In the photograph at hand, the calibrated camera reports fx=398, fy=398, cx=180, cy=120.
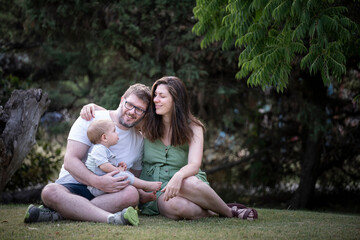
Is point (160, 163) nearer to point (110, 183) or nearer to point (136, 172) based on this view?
point (136, 172)

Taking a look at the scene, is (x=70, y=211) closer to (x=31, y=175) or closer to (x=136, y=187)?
(x=136, y=187)

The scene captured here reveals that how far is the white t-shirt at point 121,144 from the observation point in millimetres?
3998

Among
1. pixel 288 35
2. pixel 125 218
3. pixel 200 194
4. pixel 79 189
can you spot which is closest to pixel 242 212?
pixel 200 194

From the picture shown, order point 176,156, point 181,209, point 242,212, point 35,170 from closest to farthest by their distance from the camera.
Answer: point 181,209 → point 242,212 → point 176,156 → point 35,170

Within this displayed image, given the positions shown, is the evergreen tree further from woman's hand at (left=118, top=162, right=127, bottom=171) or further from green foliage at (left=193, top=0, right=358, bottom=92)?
woman's hand at (left=118, top=162, right=127, bottom=171)

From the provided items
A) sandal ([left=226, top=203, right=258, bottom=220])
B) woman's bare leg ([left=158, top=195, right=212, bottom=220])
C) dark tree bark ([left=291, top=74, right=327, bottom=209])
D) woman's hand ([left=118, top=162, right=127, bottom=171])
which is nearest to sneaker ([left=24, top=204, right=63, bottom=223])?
woman's hand ([left=118, top=162, right=127, bottom=171])

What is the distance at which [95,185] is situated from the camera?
150 inches

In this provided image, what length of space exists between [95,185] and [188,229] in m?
1.00

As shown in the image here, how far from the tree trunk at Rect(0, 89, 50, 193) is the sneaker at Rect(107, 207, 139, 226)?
71.8 inches

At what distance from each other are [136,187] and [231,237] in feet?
3.97

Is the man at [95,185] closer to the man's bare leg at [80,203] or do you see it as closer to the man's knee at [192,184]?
the man's bare leg at [80,203]

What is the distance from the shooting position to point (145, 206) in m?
4.43

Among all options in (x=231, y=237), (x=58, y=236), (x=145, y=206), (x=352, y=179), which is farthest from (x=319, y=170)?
(x=58, y=236)

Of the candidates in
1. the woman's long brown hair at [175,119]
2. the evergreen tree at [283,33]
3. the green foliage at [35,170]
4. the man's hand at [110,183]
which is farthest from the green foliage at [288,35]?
the green foliage at [35,170]
